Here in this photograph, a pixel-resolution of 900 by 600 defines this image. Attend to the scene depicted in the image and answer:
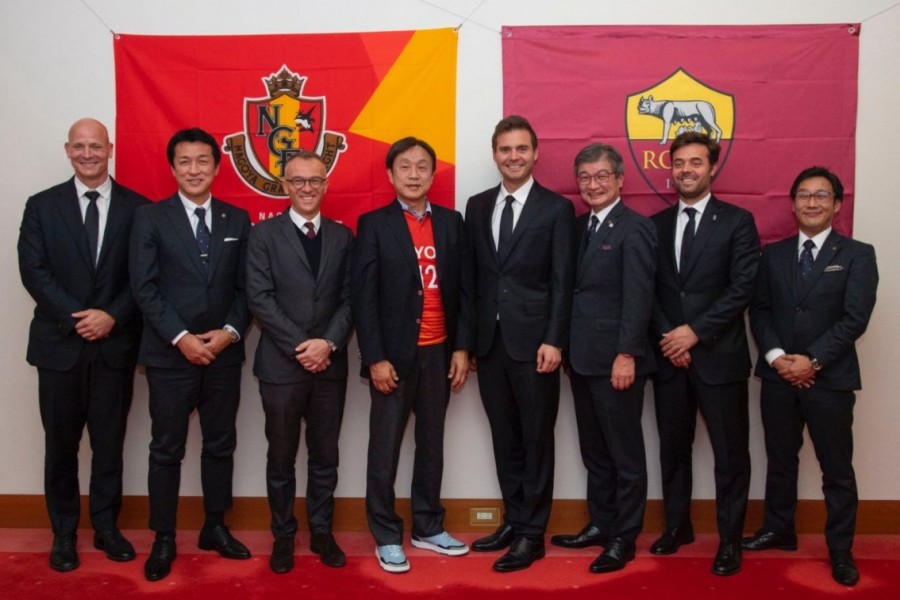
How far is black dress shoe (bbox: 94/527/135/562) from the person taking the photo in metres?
3.38

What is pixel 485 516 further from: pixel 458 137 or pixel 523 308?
pixel 458 137

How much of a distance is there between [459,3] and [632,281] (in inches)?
64.5

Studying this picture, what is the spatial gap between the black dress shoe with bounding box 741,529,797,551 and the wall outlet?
115 cm

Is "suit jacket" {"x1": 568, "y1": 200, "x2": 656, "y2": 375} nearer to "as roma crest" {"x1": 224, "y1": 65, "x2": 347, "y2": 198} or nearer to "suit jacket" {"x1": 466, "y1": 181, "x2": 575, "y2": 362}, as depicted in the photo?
"suit jacket" {"x1": 466, "y1": 181, "x2": 575, "y2": 362}

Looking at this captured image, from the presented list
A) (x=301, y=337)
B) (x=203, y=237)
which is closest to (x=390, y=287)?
(x=301, y=337)

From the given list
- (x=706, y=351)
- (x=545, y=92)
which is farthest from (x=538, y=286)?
(x=545, y=92)

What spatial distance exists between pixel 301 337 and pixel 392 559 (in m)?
1.06

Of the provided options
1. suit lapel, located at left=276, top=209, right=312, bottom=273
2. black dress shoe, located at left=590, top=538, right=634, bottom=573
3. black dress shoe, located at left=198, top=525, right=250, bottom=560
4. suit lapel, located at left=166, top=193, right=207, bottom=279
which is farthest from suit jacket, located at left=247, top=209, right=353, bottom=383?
black dress shoe, located at left=590, top=538, right=634, bottom=573

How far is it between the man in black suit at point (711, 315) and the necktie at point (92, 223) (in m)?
2.50

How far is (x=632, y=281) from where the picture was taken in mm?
3188

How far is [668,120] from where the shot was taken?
12.1 feet

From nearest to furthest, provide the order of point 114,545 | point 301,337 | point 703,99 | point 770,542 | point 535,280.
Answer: point 301,337, point 535,280, point 114,545, point 770,542, point 703,99

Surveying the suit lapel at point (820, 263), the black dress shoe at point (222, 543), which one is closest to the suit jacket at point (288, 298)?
the black dress shoe at point (222, 543)

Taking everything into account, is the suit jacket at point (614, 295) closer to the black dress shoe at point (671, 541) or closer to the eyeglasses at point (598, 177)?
the eyeglasses at point (598, 177)
